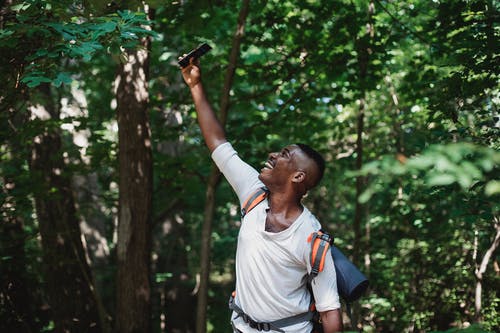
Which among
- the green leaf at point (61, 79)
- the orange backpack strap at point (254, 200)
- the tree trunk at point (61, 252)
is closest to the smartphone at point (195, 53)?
the green leaf at point (61, 79)

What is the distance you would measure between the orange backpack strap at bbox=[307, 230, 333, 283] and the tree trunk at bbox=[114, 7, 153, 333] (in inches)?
111

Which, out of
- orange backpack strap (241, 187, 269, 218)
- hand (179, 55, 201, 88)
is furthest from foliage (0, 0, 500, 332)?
orange backpack strap (241, 187, 269, 218)

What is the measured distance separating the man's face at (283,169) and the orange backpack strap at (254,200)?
0.26 ft

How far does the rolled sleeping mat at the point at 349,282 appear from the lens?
2.62 metres

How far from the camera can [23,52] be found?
3377mm

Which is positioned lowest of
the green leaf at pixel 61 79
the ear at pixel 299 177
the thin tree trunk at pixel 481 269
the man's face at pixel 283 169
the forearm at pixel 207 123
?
the thin tree trunk at pixel 481 269

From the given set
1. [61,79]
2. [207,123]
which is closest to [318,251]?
[207,123]

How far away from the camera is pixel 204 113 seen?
10.8 ft

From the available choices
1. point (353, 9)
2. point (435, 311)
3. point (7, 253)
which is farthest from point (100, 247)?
point (353, 9)

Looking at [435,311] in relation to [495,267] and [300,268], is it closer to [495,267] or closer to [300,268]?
[495,267]

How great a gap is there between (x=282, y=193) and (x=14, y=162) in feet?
14.0

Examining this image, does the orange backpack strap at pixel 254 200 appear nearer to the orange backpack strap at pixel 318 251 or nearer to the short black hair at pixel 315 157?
the short black hair at pixel 315 157

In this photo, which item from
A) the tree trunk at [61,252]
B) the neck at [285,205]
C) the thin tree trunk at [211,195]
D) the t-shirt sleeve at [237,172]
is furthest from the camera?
the tree trunk at [61,252]

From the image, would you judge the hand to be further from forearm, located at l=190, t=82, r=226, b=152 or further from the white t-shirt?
the white t-shirt
